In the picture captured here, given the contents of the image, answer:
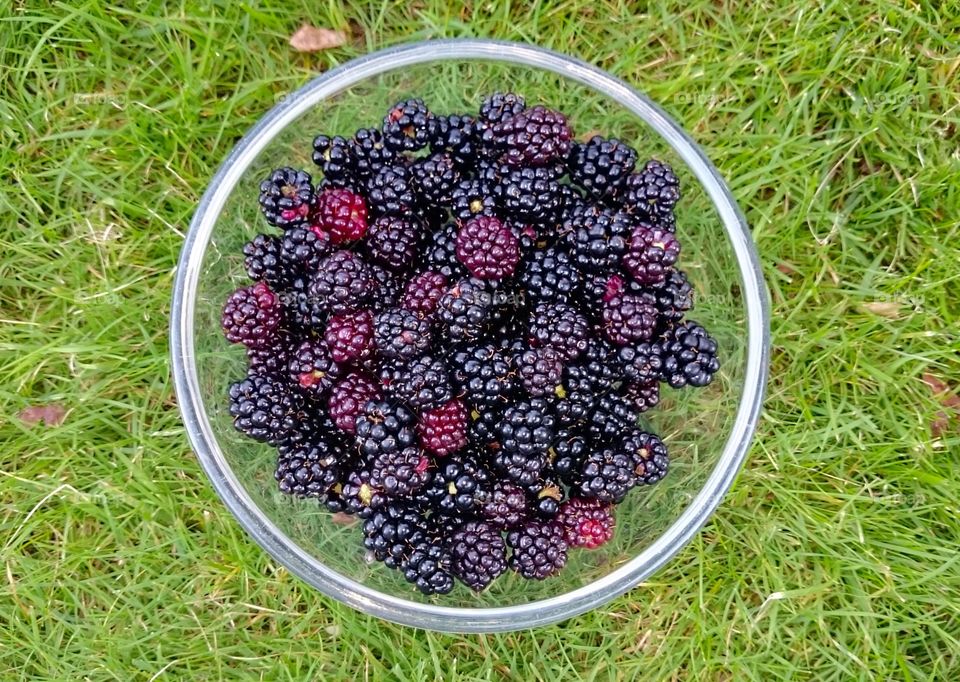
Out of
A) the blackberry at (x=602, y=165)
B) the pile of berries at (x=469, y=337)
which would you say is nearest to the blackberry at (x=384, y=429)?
the pile of berries at (x=469, y=337)

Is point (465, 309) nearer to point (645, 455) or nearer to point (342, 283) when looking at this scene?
point (342, 283)

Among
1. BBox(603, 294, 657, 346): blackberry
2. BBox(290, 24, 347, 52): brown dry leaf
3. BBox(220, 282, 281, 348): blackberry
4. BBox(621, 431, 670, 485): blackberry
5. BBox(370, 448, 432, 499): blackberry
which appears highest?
BBox(290, 24, 347, 52): brown dry leaf

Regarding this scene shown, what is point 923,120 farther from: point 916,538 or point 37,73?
point 37,73

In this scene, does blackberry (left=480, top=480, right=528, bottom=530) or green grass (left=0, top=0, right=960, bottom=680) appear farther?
green grass (left=0, top=0, right=960, bottom=680)

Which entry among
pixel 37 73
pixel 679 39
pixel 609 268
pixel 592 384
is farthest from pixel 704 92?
pixel 37 73

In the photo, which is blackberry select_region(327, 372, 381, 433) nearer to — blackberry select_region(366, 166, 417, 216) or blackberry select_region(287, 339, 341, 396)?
blackberry select_region(287, 339, 341, 396)

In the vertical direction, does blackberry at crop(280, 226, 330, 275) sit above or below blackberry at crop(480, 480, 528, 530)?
above

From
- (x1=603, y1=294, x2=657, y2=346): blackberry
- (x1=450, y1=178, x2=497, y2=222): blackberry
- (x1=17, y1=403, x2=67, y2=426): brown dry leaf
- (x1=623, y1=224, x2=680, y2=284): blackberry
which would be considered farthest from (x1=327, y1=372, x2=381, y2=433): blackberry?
(x1=17, y1=403, x2=67, y2=426): brown dry leaf

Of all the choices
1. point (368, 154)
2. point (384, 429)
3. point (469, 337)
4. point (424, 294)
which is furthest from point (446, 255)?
point (384, 429)
